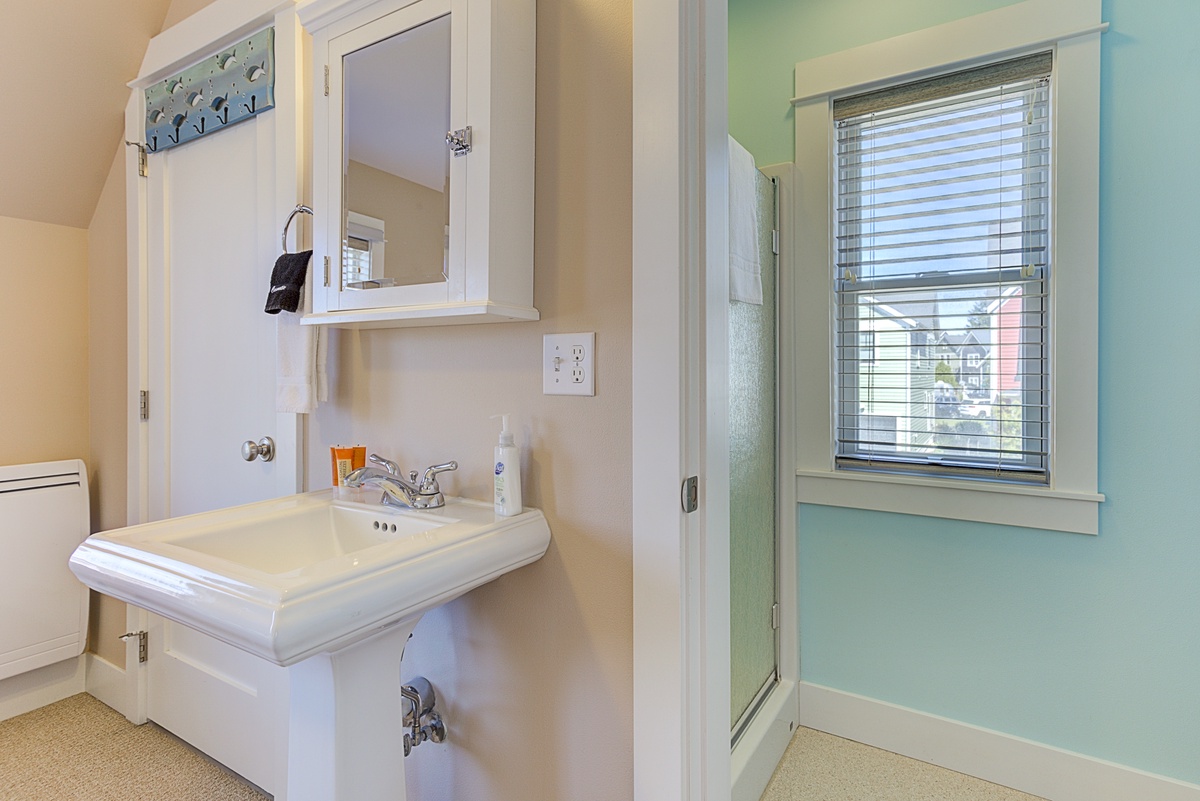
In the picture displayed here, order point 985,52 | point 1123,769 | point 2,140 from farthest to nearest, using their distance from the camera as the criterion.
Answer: point 2,140
point 985,52
point 1123,769

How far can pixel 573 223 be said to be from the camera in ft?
3.78

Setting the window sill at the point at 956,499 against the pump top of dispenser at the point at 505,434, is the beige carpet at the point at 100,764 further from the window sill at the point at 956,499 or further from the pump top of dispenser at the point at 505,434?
the window sill at the point at 956,499

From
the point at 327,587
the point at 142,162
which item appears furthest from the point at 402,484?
the point at 142,162

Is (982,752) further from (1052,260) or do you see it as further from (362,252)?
(362,252)

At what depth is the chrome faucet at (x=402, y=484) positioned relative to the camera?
1.22 meters

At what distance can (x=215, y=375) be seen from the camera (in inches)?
70.6

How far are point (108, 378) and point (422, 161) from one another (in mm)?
1730

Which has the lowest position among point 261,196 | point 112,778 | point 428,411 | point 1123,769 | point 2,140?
point 112,778

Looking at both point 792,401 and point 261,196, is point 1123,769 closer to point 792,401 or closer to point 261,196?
point 792,401

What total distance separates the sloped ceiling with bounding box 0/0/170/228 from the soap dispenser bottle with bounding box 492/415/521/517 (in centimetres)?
189

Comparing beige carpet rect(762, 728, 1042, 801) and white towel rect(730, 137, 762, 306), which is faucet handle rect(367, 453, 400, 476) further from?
beige carpet rect(762, 728, 1042, 801)

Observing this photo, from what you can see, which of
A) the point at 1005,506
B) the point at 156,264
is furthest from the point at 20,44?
the point at 1005,506

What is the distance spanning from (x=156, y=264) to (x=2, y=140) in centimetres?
55

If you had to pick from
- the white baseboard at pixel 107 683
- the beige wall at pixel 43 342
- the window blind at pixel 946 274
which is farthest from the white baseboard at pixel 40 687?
the window blind at pixel 946 274
